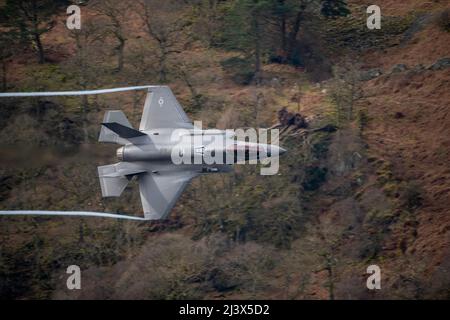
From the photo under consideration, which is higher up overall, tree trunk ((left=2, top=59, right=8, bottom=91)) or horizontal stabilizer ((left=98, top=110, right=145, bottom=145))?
tree trunk ((left=2, top=59, right=8, bottom=91))

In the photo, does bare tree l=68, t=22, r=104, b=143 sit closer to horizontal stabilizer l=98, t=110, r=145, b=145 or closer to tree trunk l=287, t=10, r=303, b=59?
tree trunk l=287, t=10, r=303, b=59

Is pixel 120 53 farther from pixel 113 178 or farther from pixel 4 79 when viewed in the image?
pixel 113 178

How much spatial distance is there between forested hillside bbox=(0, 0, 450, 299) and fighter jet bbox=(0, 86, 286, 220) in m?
2.45

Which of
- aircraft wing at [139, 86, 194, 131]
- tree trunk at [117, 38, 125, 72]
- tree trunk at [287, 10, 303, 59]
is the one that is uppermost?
tree trunk at [287, 10, 303, 59]

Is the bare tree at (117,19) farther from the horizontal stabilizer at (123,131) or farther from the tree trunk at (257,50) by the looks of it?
the horizontal stabilizer at (123,131)

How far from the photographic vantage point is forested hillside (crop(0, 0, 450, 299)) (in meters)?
44.3

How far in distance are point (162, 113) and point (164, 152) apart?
205 centimetres

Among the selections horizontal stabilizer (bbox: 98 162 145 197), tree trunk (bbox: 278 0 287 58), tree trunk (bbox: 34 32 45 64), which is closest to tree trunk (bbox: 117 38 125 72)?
tree trunk (bbox: 34 32 45 64)

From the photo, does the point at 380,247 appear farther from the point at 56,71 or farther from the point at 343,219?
the point at 56,71

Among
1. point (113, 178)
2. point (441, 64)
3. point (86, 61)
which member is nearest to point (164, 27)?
point (86, 61)

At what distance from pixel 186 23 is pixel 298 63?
580 cm

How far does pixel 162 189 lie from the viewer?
38375 mm

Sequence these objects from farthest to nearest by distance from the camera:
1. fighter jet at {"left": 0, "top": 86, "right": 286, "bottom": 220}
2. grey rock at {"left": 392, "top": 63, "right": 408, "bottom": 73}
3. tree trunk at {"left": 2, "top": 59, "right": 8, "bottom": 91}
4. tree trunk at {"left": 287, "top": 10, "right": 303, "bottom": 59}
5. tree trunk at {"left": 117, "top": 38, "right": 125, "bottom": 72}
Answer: tree trunk at {"left": 287, "top": 10, "right": 303, "bottom": 59} → tree trunk at {"left": 2, "top": 59, "right": 8, "bottom": 91} → grey rock at {"left": 392, "top": 63, "right": 408, "bottom": 73} → tree trunk at {"left": 117, "top": 38, "right": 125, "bottom": 72} → fighter jet at {"left": 0, "top": 86, "right": 286, "bottom": 220}
